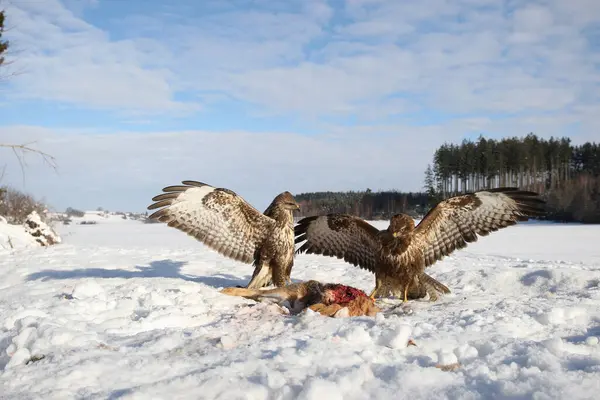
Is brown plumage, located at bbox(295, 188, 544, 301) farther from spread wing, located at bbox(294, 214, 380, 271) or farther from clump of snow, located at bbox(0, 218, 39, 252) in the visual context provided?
clump of snow, located at bbox(0, 218, 39, 252)

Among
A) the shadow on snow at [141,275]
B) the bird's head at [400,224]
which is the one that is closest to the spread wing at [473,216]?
the bird's head at [400,224]

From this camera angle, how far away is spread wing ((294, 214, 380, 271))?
254 inches

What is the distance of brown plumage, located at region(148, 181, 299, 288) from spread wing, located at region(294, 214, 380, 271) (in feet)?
1.99

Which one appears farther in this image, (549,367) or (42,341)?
(42,341)

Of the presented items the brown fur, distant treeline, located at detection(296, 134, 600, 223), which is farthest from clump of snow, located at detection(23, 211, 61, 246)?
distant treeline, located at detection(296, 134, 600, 223)

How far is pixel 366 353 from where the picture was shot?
3.27 metres

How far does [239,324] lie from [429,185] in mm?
65468

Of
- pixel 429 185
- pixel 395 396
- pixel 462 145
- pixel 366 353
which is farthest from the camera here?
pixel 462 145

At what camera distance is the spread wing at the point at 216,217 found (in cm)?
623

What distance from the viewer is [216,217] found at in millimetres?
6453

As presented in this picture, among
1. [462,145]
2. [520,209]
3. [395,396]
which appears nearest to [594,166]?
[462,145]

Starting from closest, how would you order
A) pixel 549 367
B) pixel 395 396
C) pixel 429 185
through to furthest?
pixel 395 396
pixel 549 367
pixel 429 185

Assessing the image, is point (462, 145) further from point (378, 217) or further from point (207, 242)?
point (207, 242)

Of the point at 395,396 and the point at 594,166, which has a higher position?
the point at 594,166
